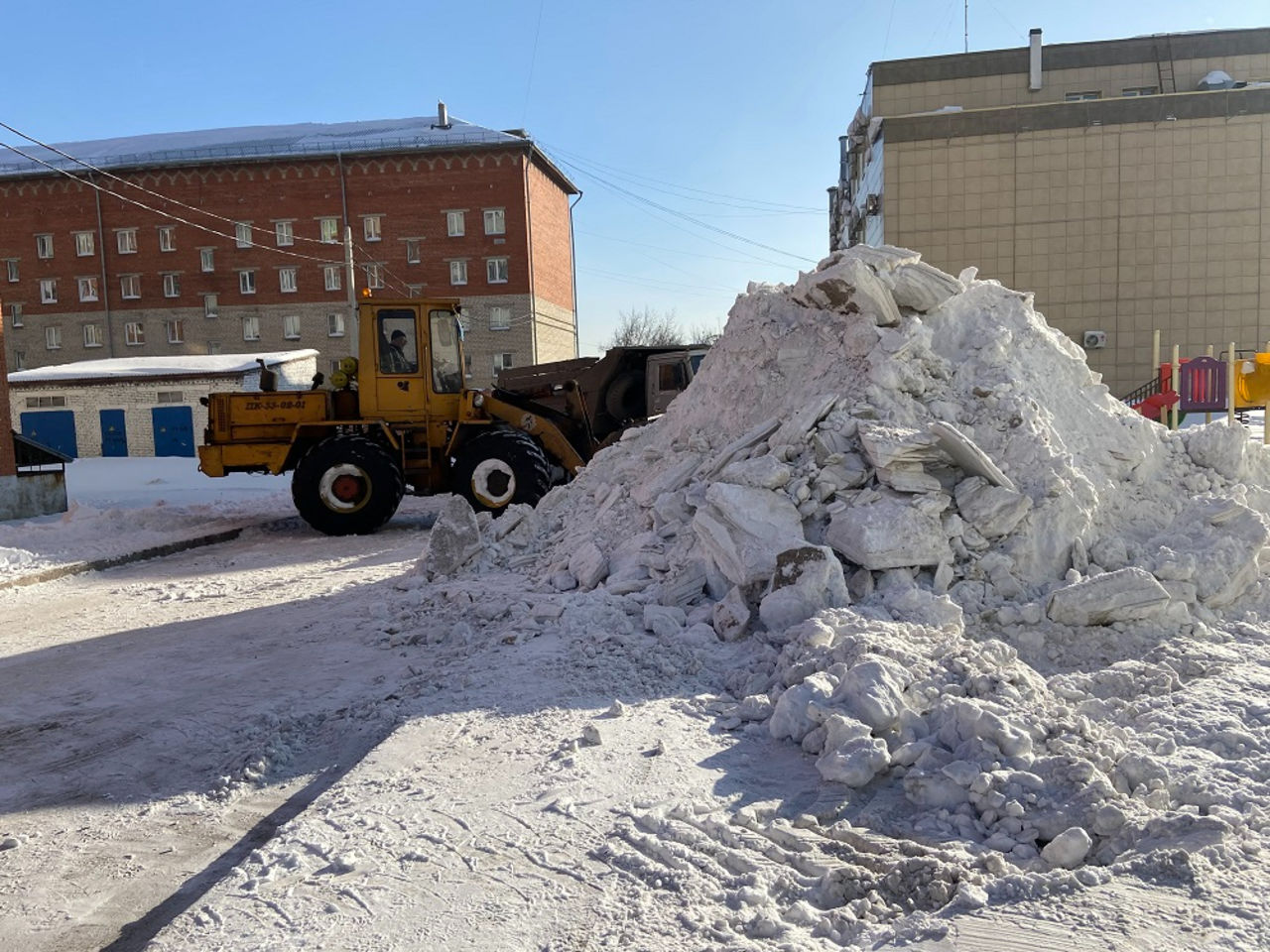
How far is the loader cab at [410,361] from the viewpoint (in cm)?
1206

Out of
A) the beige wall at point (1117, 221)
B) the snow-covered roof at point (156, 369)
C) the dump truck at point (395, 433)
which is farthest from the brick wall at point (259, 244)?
the dump truck at point (395, 433)

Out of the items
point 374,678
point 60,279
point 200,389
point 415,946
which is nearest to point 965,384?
point 374,678

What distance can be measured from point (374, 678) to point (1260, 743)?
15.2 ft

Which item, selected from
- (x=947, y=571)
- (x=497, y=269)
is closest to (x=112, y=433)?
(x=497, y=269)

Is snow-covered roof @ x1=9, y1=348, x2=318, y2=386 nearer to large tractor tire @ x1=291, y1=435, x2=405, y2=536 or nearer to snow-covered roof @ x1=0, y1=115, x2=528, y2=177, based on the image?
snow-covered roof @ x1=0, y1=115, x2=528, y2=177

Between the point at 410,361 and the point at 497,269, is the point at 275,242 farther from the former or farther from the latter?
the point at 410,361

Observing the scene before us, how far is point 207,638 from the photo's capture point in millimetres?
6645

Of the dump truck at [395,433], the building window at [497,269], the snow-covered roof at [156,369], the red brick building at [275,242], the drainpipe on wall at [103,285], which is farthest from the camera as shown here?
the drainpipe on wall at [103,285]

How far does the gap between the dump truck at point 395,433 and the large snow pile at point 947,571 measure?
3336 millimetres

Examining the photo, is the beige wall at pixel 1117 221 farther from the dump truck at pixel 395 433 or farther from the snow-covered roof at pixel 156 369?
the snow-covered roof at pixel 156 369

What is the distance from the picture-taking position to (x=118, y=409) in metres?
28.5

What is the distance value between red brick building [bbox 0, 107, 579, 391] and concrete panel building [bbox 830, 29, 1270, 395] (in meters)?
19.0

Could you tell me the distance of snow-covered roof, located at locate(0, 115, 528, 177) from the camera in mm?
38688

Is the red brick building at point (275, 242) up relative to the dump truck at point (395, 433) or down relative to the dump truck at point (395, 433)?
up
